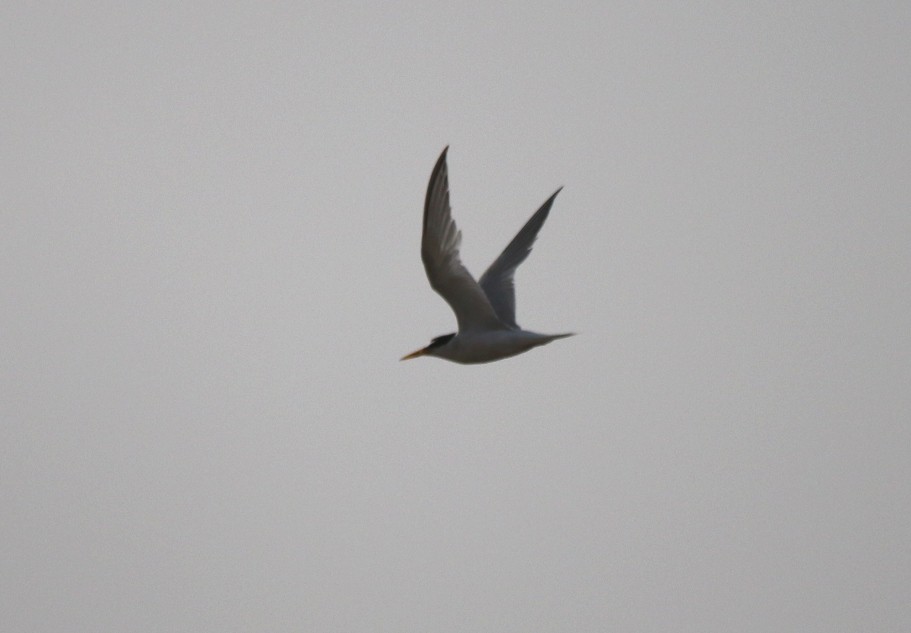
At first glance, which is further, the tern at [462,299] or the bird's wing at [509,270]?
the bird's wing at [509,270]

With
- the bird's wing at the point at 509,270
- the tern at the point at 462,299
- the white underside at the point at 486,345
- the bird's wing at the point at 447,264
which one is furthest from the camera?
the bird's wing at the point at 509,270

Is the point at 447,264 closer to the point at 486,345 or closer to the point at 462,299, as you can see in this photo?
the point at 462,299

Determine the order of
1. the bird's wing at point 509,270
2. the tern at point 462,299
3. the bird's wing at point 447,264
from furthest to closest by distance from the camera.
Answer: the bird's wing at point 509,270
the tern at point 462,299
the bird's wing at point 447,264

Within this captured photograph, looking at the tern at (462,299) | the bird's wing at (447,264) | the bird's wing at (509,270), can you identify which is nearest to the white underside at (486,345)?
the tern at (462,299)

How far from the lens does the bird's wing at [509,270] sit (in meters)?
14.5

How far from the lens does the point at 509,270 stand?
15.3 meters

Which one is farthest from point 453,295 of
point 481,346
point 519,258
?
→ point 519,258

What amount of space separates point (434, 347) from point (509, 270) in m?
2.05

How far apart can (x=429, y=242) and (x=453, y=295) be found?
0.89 metres

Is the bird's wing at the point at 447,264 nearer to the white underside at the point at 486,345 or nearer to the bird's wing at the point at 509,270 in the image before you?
the white underside at the point at 486,345

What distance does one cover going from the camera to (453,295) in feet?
43.3

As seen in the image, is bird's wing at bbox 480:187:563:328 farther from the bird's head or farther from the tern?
the bird's head

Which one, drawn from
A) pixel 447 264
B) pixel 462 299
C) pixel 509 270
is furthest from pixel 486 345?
pixel 509 270

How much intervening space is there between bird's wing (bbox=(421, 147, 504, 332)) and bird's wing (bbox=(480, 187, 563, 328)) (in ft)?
2.40
